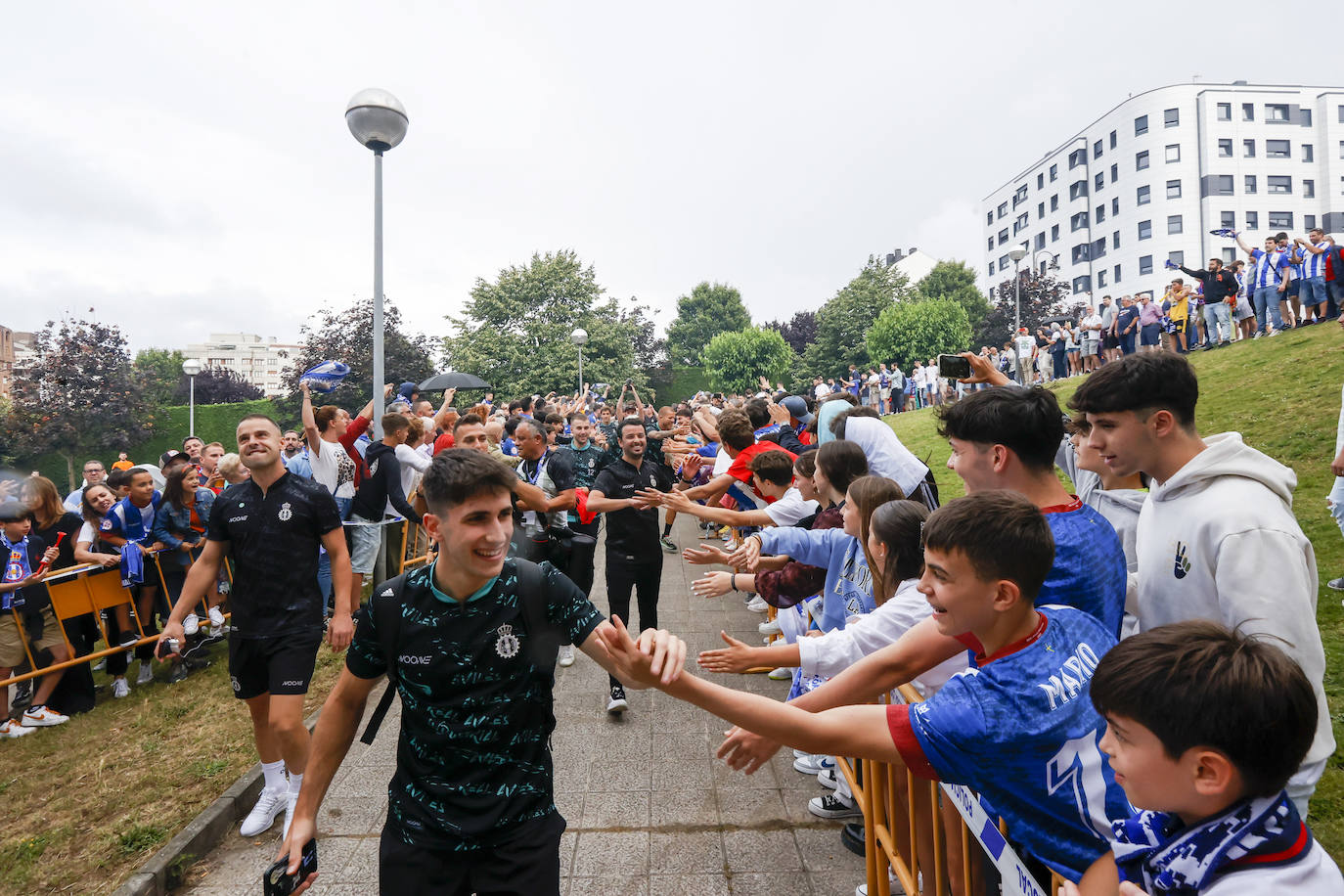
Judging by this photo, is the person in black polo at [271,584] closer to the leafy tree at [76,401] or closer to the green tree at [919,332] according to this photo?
the leafy tree at [76,401]

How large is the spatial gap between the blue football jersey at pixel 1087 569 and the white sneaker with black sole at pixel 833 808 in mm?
2422

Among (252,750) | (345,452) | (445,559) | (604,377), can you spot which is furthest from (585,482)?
(604,377)

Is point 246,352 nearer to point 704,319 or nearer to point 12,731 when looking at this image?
point 704,319

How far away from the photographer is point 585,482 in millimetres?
6797

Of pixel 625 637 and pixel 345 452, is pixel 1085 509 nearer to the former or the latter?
pixel 625 637

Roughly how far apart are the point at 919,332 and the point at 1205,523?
48.4m

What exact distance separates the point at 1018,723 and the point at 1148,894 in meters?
0.36

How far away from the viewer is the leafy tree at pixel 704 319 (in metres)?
81.4

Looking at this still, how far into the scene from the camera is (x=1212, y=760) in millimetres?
1291

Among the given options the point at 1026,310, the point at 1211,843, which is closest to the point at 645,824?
the point at 1211,843

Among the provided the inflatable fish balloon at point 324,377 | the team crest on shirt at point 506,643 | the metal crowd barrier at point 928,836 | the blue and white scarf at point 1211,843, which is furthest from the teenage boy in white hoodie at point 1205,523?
the inflatable fish balloon at point 324,377

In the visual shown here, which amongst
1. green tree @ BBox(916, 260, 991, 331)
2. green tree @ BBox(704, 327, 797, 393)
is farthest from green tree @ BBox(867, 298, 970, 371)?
green tree @ BBox(916, 260, 991, 331)

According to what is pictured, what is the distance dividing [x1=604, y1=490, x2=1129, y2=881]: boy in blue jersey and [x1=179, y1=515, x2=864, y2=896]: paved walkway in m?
2.22

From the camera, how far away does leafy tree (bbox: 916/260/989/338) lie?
64.4 m
